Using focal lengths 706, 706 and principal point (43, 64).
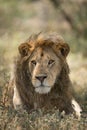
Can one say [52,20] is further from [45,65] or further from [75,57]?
[45,65]

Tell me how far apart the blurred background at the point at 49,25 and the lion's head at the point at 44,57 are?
2.21 meters

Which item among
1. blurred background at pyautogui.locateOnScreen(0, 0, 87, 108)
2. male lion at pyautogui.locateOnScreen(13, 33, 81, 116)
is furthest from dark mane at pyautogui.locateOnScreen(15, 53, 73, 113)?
blurred background at pyautogui.locateOnScreen(0, 0, 87, 108)

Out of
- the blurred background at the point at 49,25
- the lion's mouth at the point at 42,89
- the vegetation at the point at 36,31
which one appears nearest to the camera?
the vegetation at the point at 36,31

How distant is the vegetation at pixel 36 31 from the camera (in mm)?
6207

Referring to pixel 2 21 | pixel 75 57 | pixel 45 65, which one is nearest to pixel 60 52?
pixel 45 65

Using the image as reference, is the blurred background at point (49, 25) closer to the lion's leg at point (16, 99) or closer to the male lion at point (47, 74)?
the lion's leg at point (16, 99)

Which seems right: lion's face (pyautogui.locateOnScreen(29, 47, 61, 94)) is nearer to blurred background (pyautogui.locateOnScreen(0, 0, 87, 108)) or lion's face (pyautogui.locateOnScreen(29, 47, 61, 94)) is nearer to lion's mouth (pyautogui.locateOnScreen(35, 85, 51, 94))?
lion's mouth (pyautogui.locateOnScreen(35, 85, 51, 94))

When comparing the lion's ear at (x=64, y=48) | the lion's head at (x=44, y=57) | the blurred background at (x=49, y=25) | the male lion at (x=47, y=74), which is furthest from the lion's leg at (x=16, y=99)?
the blurred background at (x=49, y=25)

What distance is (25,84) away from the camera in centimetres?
720

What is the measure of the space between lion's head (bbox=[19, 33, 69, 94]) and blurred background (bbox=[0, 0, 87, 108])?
7.27 ft

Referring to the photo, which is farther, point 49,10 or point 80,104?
point 49,10

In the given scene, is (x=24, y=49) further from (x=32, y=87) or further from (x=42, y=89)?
(x=42, y=89)

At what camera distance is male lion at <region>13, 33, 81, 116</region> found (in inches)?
274

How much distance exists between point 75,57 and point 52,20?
726 centimetres
